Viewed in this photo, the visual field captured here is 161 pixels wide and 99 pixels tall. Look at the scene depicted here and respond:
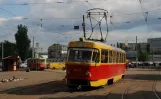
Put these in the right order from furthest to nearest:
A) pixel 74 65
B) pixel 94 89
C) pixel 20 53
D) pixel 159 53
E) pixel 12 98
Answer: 1. pixel 159 53
2. pixel 20 53
3. pixel 94 89
4. pixel 74 65
5. pixel 12 98

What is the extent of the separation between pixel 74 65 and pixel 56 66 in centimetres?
5827

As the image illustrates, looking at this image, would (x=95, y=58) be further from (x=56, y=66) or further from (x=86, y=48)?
(x=56, y=66)

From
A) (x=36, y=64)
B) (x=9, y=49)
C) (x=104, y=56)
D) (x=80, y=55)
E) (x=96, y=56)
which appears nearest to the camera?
(x=80, y=55)

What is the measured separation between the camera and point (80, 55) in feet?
69.6

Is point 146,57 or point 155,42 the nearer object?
point 155,42

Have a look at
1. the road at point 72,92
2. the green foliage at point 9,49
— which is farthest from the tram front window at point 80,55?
the green foliage at point 9,49

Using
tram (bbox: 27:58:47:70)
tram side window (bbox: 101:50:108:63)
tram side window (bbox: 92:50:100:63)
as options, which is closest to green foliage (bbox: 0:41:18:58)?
tram (bbox: 27:58:47:70)

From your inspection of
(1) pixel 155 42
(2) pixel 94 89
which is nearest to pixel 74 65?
(2) pixel 94 89

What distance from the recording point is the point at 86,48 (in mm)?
21328

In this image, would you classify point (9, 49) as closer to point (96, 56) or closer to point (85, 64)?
point (96, 56)

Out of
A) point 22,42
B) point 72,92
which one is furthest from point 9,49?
point 72,92

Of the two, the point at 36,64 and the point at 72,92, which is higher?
the point at 36,64

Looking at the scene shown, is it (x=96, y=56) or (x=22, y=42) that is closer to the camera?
(x=96, y=56)

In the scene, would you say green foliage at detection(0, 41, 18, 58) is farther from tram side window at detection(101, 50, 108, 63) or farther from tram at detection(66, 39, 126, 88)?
tram at detection(66, 39, 126, 88)
